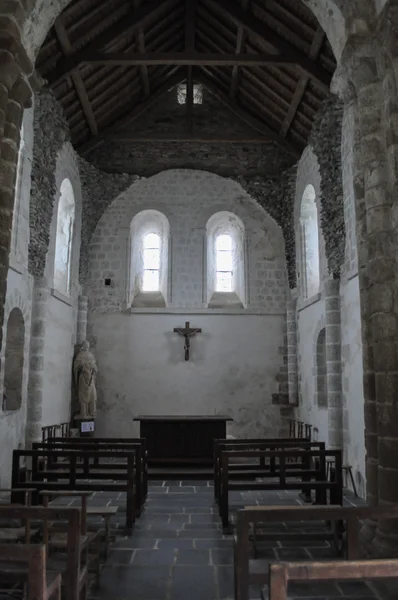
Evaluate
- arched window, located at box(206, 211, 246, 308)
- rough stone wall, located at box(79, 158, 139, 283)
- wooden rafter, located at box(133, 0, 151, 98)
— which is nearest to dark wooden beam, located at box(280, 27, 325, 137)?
arched window, located at box(206, 211, 246, 308)

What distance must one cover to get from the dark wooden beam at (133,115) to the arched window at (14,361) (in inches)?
201

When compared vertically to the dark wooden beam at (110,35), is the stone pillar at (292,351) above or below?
below

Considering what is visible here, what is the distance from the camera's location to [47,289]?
10.6 metres

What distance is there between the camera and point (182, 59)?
10.5 m

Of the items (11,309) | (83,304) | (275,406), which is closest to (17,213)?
(11,309)

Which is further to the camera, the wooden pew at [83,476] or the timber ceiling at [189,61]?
the timber ceiling at [189,61]

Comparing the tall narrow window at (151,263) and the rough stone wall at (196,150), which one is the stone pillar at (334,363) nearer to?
the rough stone wall at (196,150)

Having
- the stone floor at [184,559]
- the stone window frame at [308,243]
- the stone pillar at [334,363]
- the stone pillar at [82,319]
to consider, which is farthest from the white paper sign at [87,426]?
the stone window frame at [308,243]

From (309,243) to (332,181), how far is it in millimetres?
2627

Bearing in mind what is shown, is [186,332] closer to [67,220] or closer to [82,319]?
[82,319]

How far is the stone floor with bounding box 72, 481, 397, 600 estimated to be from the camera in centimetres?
430

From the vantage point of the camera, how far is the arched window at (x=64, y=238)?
40.1ft

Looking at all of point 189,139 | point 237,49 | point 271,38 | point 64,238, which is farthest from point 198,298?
point 271,38

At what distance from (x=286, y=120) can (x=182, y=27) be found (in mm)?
3202
